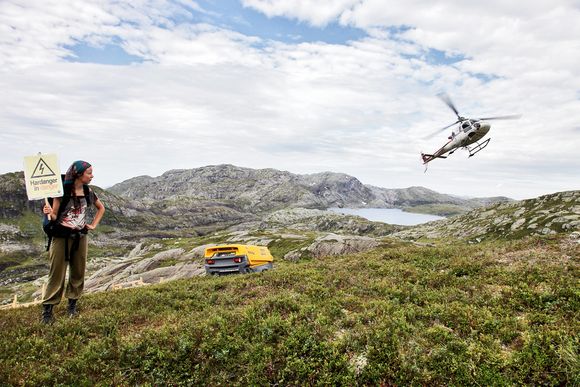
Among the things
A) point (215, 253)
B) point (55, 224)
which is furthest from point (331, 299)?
point (215, 253)

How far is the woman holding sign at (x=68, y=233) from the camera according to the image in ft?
35.9

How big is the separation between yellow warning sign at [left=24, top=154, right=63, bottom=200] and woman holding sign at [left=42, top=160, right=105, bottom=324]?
353 millimetres

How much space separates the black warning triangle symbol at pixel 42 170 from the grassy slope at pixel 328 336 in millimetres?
4627

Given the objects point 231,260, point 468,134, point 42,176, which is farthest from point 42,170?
point 468,134

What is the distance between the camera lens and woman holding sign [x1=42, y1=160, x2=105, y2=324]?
35.9 ft

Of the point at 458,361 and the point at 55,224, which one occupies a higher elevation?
the point at 55,224

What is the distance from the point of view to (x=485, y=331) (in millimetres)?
9305

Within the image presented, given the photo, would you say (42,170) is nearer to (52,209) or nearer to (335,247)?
(52,209)

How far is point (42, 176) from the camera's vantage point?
1077 centimetres

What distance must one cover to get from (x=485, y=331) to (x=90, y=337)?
440 inches

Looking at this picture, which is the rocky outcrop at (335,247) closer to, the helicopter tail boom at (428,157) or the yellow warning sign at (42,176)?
the helicopter tail boom at (428,157)

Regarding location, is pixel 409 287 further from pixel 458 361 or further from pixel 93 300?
pixel 93 300

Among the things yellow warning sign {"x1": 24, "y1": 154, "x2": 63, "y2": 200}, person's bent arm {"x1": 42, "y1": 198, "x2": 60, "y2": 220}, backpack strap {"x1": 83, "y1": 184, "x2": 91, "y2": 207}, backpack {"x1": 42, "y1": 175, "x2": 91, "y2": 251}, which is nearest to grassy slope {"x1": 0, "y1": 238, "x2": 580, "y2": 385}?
backpack {"x1": 42, "y1": 175, "x2": 91, "y2": 251}

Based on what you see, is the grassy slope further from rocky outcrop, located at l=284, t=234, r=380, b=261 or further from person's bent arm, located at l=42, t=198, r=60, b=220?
rocky outcrop, located at l=284, t=234, r=380, b=261
